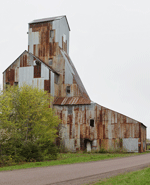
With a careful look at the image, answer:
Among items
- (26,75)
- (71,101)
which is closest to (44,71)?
(26,75)

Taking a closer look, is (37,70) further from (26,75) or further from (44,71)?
(26,75)

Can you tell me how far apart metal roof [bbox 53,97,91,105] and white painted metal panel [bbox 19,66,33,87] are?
5.64 meters

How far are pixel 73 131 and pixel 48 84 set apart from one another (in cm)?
852

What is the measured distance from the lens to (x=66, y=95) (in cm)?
4250

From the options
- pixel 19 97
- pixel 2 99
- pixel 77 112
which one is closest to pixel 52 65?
pixel 77 112

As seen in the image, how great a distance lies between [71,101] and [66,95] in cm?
233

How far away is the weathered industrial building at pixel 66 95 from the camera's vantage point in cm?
3759

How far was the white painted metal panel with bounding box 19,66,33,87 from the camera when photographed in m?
41.9

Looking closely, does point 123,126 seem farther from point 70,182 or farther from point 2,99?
point 70,182

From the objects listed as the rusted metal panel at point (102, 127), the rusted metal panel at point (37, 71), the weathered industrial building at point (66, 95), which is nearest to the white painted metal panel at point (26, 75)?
the weathered industrial building at point (66, 95)

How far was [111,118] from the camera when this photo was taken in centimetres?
3797

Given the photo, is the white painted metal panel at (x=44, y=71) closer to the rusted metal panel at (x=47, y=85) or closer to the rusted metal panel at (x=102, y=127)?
the rusted metal panel at (x=47, y=85)

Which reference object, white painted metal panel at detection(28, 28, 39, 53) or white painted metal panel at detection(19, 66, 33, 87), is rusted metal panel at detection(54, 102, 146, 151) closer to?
white painted metal panel at detection(19, 66, 33, 87)

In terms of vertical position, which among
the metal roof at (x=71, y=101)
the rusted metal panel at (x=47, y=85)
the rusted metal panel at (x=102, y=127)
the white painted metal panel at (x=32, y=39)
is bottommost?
the rusted metal panel at (x=102, y=127)
